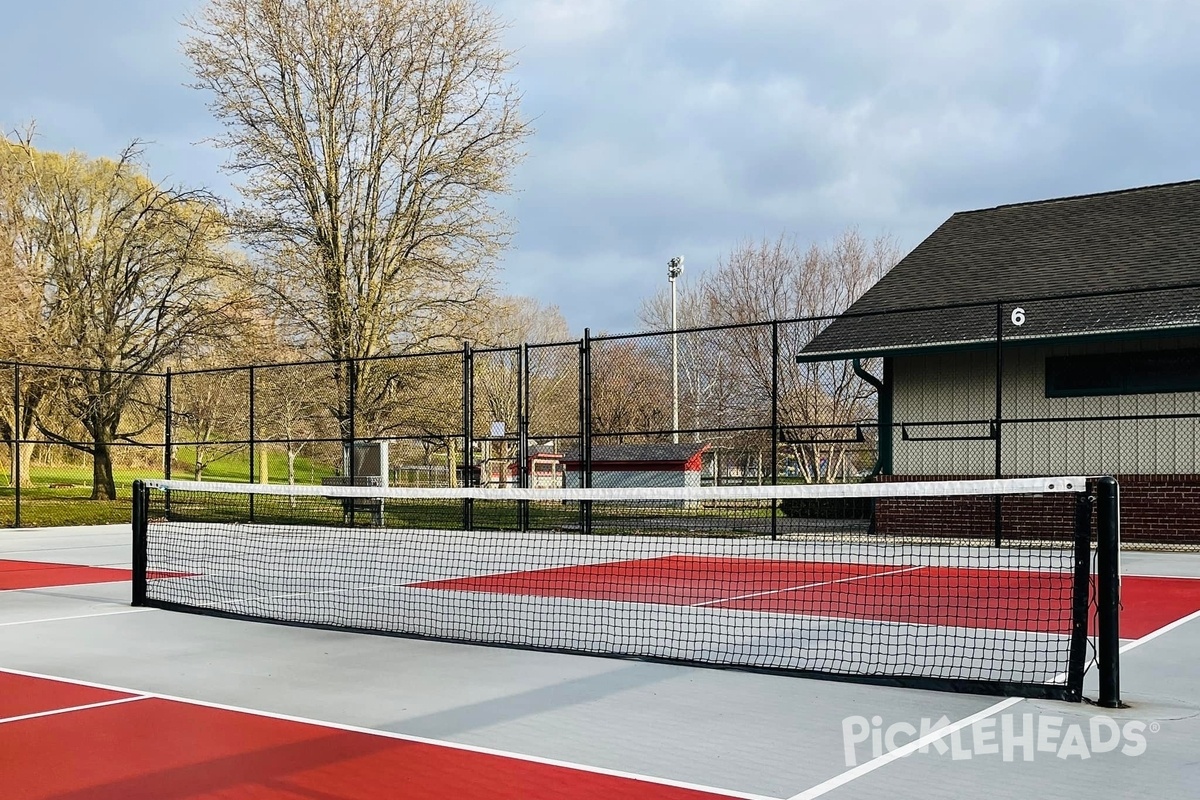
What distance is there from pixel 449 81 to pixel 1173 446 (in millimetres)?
17622

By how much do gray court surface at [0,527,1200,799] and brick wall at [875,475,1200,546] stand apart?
7442 mm

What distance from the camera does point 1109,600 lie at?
5238 mm

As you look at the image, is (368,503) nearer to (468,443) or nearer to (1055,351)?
(468,443)

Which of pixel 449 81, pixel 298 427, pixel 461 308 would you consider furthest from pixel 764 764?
pixel 298 427

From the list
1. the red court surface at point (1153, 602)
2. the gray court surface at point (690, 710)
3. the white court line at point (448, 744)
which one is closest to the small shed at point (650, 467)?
the red court surface at point (1153, 602)

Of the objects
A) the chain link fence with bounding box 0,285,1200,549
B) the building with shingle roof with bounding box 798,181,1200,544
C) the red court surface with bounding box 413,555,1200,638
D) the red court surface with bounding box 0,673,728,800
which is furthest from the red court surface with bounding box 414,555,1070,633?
the red court surface with bounding box 0,673,728,800

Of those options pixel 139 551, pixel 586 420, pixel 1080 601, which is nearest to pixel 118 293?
pixel 586 420

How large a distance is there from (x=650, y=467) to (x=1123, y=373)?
49.4 ft

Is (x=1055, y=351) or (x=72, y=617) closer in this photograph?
(x=72, y=617)

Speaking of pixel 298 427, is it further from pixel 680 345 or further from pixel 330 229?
pixel 680 345

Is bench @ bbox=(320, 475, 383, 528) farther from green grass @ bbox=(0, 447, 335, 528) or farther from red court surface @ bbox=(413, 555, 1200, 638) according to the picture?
red court surface @ bbox=(413, 555, 1200, 638)

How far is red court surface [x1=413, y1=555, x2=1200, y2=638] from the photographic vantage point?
8281 mm

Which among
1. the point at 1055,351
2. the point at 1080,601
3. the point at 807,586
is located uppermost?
the point at 1055,351

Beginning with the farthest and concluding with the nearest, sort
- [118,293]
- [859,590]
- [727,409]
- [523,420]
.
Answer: [118,293] < [727,409] < [523,420] < [859,590]
